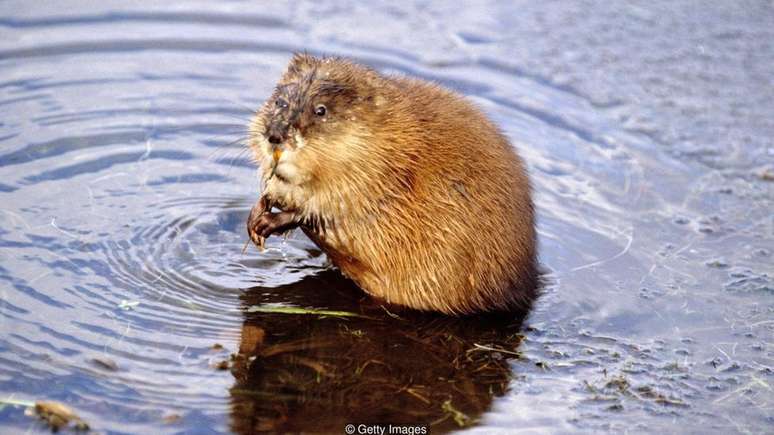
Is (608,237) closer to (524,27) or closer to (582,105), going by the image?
(582,105)

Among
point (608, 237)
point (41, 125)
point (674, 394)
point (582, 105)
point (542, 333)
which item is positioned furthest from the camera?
point (582, 105)

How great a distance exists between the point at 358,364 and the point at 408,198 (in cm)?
99

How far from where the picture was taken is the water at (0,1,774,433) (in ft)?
17.2

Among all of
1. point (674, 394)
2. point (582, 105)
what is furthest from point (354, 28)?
point (674, 394)

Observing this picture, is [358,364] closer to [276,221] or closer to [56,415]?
[276,221]

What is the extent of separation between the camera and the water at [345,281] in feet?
17.2

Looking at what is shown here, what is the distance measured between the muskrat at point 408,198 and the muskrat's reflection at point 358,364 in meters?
0.21

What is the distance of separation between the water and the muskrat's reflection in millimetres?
16

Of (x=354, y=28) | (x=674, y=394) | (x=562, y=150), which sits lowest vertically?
(x=674, y=394)

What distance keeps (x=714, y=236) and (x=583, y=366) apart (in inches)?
75.4

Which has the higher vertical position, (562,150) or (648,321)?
(562,150)

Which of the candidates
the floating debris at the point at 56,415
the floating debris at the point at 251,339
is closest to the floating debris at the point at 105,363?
the floating debris at the point at 56,415

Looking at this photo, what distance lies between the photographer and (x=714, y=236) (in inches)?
279

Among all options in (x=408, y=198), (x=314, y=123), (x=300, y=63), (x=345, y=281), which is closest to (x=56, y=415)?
(x=314, y=123)
